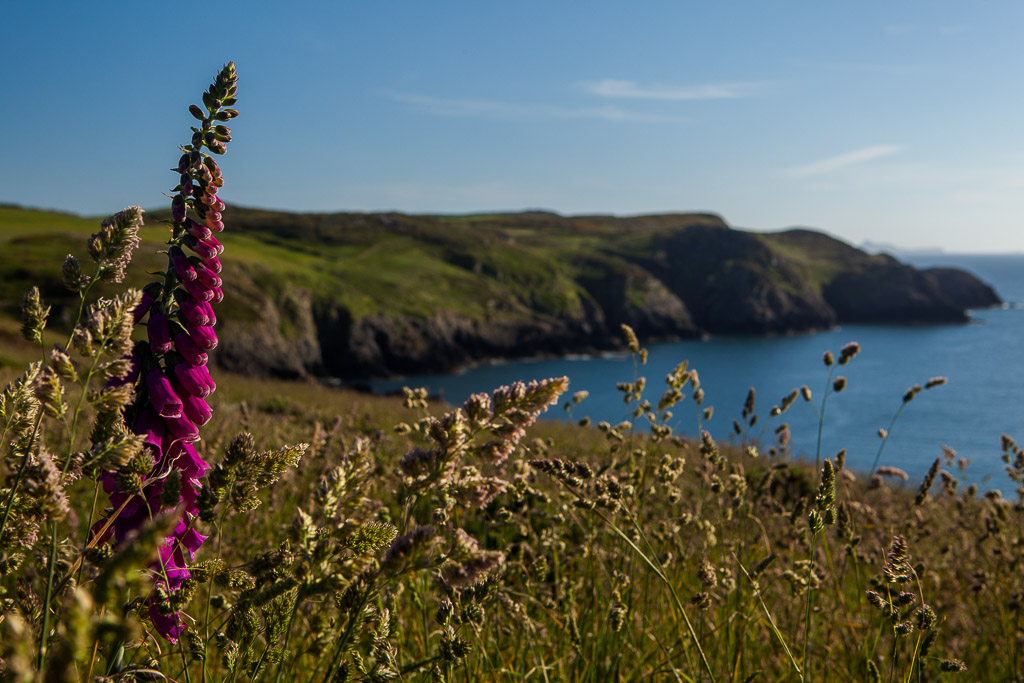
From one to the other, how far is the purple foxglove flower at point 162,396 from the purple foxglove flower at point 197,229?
420mm

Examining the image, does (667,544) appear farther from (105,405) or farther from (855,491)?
(855,491)

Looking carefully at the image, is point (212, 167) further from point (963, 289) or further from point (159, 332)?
point (963, 289)

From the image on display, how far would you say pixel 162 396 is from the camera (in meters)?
2.05

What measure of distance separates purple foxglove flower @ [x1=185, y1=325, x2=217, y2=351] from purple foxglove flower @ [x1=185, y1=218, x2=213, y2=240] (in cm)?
27

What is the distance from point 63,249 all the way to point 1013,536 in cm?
6337

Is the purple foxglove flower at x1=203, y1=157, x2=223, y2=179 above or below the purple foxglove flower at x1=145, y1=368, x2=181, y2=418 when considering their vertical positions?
above

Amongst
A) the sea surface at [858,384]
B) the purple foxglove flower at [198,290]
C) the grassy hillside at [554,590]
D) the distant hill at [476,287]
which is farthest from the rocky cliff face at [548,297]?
the purple foxglove flower at [198,290]

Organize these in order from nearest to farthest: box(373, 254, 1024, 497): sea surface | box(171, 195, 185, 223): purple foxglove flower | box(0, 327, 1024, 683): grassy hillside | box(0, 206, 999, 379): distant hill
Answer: box(0, 327, 1024, 683): grassy hillside
box(171, 195, 185, 223): purple foxglove flower
box(373, 254, 1024, 497): sea surface
box(0, 206, 999, 379): distant hill

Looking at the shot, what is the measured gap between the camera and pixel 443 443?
142 cm

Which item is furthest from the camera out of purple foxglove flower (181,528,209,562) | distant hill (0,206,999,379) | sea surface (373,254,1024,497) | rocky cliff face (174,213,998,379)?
rocky cliff face (174,213,998,379)

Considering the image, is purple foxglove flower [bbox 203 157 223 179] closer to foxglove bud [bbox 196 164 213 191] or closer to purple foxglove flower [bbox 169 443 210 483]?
foxglove bud [bbox 196 164 213 191]

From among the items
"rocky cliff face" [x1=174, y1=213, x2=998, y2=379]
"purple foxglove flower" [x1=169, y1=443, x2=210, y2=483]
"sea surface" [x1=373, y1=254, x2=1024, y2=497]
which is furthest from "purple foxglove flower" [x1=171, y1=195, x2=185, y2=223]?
"rocky cliff face" [x1=174, y1=213, x2=998, y2=379]

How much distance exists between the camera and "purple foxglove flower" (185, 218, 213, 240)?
2.07 m

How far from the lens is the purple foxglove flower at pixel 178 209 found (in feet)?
6.70
